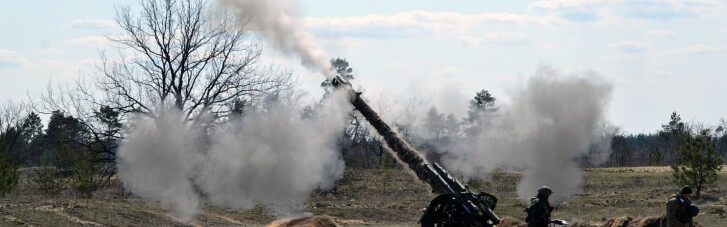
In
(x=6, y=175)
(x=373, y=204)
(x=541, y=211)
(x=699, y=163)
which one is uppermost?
(x=699, y=163)

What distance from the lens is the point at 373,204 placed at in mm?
41875

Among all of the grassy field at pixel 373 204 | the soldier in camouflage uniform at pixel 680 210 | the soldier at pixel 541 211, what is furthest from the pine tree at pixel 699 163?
the soldier at pixel 541 211

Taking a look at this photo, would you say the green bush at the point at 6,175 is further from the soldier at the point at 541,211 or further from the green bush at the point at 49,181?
the soldier at the point at 541,211

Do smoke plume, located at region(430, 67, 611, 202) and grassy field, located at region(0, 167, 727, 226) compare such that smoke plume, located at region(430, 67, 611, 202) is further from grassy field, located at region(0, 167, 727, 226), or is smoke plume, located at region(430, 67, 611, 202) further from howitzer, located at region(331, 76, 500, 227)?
howitzer, located at region(331, 76, 500, 227)

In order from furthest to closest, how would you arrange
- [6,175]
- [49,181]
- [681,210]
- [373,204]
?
[49,181]
[373,204]
[6,175]
[681,210]

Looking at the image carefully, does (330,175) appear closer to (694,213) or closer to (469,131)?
(469,131)

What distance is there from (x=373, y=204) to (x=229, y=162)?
12.6 m

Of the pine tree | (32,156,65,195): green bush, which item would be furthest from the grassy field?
the pine tree

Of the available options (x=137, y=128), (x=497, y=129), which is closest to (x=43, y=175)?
(x=137, y=128)

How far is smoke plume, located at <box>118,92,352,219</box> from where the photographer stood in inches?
1160

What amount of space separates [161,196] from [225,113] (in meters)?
8.22

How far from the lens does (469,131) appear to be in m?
47.4

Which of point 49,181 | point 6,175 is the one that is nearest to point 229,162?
point 49,181

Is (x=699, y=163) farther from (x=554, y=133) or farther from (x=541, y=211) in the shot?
(x=541, y=211)
